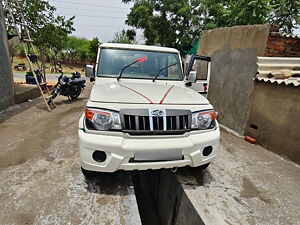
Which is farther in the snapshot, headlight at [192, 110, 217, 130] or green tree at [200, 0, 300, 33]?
green tree at [200, 0, 300, 33]

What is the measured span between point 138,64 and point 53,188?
7.48 feet

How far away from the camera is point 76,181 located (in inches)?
101

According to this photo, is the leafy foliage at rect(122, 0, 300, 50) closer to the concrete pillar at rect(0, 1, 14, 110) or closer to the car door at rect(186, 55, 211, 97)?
the car door at rect(186, 55, 211, 97)

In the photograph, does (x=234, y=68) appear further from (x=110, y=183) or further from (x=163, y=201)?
(x=110, y=183)

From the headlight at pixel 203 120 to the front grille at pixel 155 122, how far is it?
100mm

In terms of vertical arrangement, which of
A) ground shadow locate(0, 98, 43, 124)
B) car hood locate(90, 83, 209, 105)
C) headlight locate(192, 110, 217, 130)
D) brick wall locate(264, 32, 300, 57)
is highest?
brick wall locate(264, 32, 300, 57)

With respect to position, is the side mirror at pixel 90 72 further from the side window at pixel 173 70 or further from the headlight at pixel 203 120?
the headlight at pixel 203 120

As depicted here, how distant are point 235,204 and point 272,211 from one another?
437mm

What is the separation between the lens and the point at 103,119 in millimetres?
2027

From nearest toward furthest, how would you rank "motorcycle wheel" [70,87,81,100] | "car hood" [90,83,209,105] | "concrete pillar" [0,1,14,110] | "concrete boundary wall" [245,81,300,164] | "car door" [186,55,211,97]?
1. "car hood" [90,83,209,105]
2. "concrete boundary wall" [245,81,300,164]
3. "car door" [186,55,211,97]
4. "concrete pillar" [0,1,14,110]
5. "motorcycle wheel" [70,87,81,100]

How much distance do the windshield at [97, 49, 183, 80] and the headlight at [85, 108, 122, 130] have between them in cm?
132

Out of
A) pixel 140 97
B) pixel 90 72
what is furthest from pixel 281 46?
pixel 90 72

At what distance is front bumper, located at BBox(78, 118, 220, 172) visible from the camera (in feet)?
6.40

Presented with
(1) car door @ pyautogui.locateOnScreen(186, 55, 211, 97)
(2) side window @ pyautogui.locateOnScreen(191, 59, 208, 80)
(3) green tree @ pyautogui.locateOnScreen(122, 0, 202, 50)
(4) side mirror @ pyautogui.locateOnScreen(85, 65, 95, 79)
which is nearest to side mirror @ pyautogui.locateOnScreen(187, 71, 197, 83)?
(1) car door @ pyautogui.locateOnScreen(186, 55, 211, 97)
